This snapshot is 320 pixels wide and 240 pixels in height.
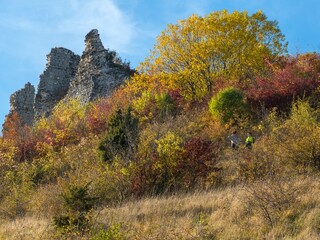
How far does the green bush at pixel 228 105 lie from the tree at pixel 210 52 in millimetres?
4290

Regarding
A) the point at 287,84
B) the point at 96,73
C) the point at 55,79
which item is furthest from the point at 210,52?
the point at 55,79

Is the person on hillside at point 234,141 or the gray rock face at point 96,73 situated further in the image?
the gray rock face at point 96,73

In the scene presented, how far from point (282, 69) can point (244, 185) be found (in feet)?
51.5

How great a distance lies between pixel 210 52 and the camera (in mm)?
30688

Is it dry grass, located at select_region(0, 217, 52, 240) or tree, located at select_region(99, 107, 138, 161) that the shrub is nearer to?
dry grass, located at select_region(0, 217, 52, 240)

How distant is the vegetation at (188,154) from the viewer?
478 inches

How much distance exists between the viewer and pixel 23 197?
17.5 m

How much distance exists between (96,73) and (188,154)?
77.6 feet

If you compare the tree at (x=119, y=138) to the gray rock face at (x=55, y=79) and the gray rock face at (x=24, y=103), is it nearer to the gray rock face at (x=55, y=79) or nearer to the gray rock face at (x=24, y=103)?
the gray rock face at (x=55, y=79)

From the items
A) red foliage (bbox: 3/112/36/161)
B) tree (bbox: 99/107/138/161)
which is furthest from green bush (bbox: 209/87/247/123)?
red foliage (bbox: 3/112/36/161)

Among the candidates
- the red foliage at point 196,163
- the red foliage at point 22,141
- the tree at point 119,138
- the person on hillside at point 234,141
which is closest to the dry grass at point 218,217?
the red foliage at point 196,163

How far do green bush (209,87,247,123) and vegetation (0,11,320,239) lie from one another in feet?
0.18

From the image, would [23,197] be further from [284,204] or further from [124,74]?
[124,74]

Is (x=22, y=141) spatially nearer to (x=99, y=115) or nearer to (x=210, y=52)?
(x=99, y=115)
